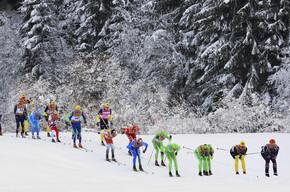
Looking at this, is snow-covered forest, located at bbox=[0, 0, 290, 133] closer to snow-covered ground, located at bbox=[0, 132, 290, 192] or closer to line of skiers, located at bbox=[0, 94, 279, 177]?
snow-covered ground, located at bbox=[0, 132, 290, 192]

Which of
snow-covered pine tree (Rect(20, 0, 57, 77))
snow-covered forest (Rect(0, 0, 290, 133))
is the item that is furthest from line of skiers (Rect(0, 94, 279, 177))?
snow-covered pine tree (Rect(20, 0, 57, 77))

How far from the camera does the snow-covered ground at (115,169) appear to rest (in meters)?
10.5

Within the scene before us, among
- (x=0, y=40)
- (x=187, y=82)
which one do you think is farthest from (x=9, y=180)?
(x=0, y=40)

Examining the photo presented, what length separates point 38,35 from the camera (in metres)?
38.9

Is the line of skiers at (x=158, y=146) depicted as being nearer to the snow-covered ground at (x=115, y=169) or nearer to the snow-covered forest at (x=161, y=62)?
the snow-covered ground at (x=115, y=169)

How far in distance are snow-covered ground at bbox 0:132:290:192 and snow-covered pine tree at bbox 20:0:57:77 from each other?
20.5 m

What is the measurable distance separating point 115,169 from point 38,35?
92.3ft

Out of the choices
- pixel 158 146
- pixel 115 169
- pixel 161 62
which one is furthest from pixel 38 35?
pixel 115 169

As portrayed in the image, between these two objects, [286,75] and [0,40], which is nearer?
[286,75]

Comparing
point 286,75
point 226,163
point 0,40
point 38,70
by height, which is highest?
point 0,40

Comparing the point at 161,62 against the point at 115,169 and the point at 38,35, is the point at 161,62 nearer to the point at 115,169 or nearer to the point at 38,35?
the point at 38,35

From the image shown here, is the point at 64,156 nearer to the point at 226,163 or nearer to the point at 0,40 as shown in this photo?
the point at 226,163

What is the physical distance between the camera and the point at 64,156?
15.0m

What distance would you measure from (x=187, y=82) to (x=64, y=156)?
66.5ft
